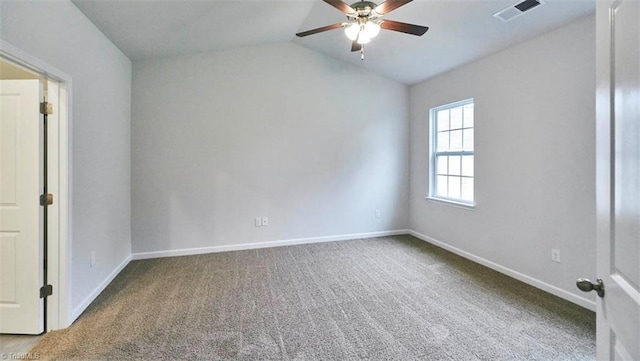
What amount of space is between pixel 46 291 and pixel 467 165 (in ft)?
14.7

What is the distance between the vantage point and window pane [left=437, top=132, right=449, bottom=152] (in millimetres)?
4366

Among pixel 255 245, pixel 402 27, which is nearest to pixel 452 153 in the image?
pixel 402 27

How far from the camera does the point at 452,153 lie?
167 inches

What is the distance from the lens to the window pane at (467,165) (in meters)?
3.92

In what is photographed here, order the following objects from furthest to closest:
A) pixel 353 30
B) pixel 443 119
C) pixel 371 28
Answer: pixel 443 119, pixel 353 30, pixel 371 28

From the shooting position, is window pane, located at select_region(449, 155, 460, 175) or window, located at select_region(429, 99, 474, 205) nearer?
window, located at select_region(429, 99, 474, 205)

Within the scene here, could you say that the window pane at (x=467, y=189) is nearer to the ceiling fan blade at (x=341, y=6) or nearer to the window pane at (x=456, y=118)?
the window pane at (x=456, y=118)

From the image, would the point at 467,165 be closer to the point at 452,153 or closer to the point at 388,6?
the point at 452,153

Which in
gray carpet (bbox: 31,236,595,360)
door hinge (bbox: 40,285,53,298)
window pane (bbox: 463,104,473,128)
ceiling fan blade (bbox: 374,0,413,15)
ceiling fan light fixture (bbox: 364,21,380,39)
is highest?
ceiling fan blade (bbox: 374,0,413,15)

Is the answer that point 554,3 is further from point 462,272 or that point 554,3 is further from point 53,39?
point 53,39

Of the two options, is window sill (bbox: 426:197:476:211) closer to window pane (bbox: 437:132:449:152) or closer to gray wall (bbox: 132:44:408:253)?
gray wall (bbox: 132:44:408:253)

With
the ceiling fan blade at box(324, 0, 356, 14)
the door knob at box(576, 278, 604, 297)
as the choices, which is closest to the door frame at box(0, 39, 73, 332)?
the ceiling fan blade at box(324, 0, 356, 14)

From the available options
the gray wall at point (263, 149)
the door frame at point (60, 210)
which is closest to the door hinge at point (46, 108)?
the door frame at point (60, 210)

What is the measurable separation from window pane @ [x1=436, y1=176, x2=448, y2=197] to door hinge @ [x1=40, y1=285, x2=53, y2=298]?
4479 mm
